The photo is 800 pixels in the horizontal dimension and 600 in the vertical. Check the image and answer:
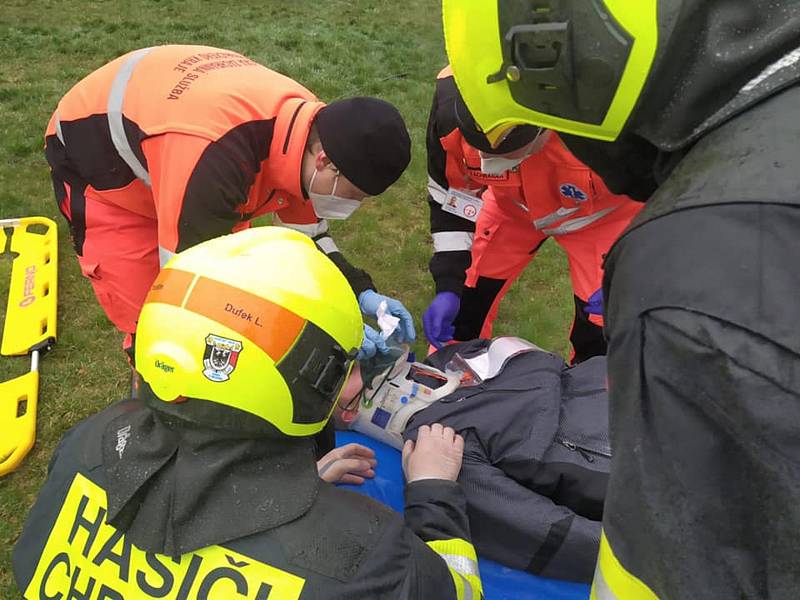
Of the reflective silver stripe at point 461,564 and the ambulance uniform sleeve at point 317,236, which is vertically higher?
the ambulance uniform sleeve at point 317,236

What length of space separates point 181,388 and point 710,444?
1.13 m

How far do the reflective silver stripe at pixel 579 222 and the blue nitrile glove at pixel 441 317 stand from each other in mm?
683

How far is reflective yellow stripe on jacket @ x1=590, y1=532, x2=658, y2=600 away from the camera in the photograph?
117 centimetres

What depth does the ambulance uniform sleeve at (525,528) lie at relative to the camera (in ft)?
7.52

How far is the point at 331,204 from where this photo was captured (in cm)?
285

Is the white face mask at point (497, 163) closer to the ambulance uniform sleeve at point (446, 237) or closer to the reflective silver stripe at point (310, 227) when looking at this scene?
the ambulance uniform sleeve at point (446, 237)

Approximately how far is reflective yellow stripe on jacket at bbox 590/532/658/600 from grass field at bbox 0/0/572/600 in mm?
2643

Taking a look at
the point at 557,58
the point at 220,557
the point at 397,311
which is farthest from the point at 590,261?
the point at 220,557

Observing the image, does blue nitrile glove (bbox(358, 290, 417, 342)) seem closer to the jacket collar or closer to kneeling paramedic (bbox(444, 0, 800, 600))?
the jacket collar

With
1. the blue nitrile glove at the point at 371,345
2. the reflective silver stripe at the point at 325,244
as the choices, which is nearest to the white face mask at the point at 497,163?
the blue nitrile glove at the point at 371,345

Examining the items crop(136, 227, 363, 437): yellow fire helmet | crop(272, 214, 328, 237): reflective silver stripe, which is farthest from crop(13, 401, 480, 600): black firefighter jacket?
crop(272, 214, 328, 237): reflective silver stripe

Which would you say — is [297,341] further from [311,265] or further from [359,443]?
[359,443]

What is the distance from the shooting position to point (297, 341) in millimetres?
1686

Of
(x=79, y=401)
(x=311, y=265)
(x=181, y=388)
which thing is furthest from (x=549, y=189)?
(x=79, y=401)
